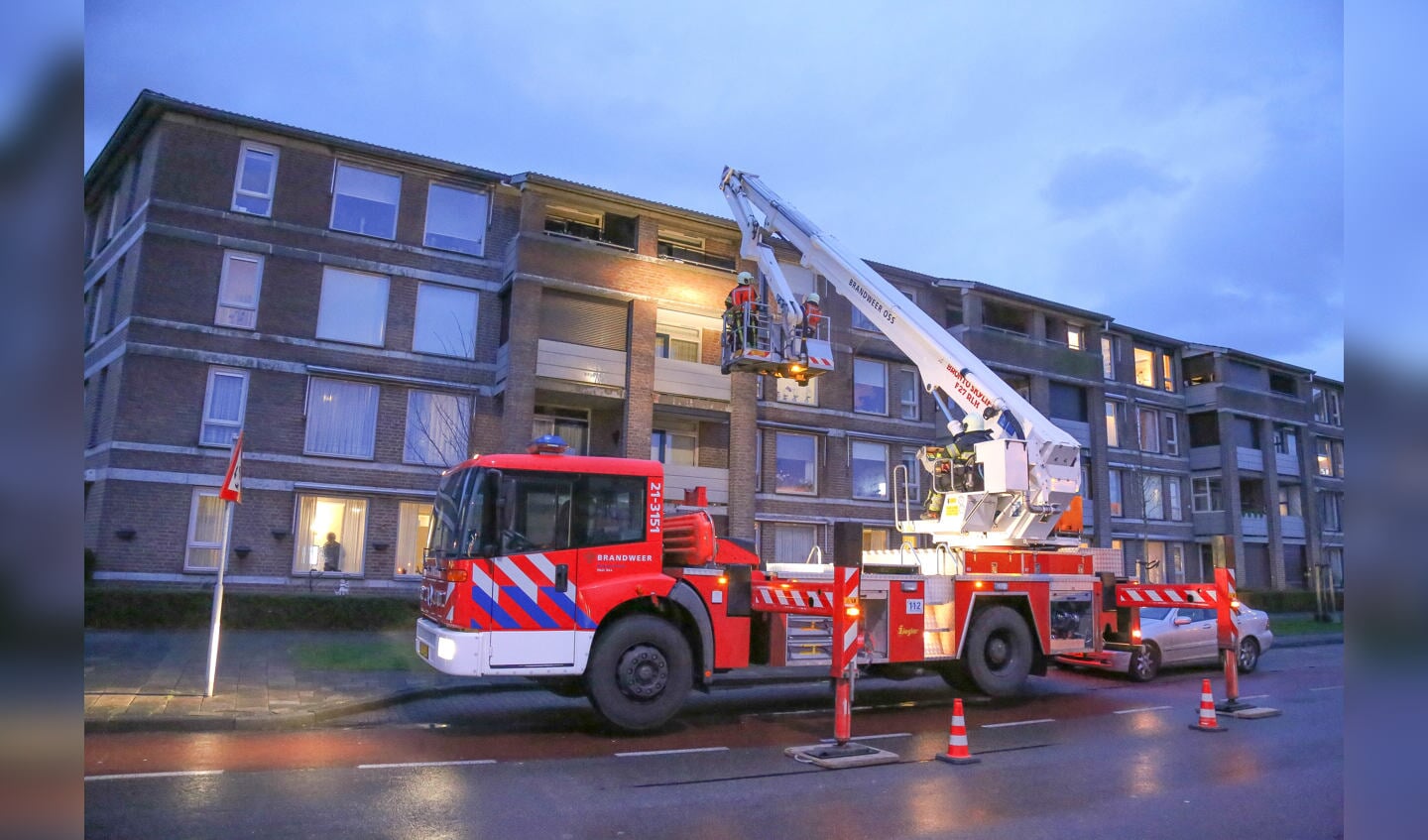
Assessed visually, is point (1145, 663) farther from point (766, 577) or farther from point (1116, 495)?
point (1116, 495)

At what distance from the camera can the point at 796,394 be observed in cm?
2791

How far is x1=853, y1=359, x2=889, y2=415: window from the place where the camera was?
2941 centimetres

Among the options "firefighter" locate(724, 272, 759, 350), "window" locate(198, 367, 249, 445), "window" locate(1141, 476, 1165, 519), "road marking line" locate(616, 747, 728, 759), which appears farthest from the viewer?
"window" locate(1141, 476, 1165, 519)

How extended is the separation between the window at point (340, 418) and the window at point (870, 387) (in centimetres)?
1518

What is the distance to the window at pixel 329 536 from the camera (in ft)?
69.7

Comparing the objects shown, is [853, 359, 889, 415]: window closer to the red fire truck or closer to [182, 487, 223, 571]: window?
the red fire truck

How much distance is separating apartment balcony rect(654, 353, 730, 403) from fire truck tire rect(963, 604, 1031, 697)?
542 inches

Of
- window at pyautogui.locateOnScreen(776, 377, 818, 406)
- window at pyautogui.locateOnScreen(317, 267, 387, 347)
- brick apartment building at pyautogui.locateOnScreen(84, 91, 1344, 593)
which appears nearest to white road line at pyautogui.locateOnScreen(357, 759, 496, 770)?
brick apartment building at pyautogui.locateOnScreen(84, 91, 1344, 593)

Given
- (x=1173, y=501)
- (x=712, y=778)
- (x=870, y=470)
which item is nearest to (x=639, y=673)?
(x=712, y=778)

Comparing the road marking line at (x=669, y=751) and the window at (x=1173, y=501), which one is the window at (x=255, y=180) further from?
the window at (x=1173, y=501)

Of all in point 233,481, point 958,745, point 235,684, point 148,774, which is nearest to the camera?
point 148,774

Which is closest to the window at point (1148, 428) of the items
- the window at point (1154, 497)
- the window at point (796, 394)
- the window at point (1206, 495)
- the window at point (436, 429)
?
the window at point (1154, 497)

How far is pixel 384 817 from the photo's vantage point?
639 cm

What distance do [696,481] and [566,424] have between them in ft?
13.6
